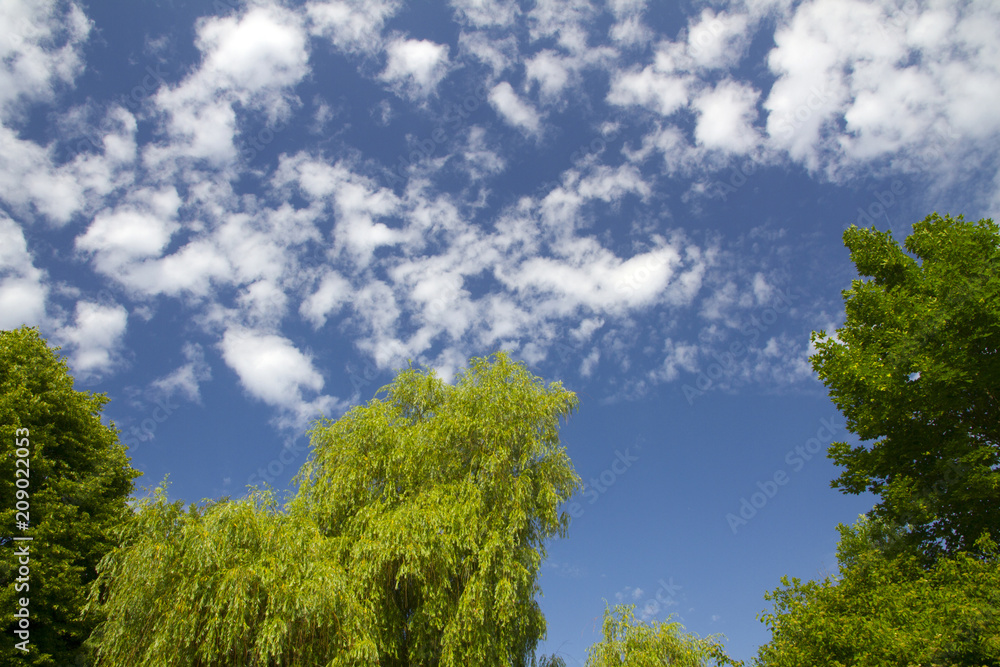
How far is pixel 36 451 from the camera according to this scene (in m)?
16.9

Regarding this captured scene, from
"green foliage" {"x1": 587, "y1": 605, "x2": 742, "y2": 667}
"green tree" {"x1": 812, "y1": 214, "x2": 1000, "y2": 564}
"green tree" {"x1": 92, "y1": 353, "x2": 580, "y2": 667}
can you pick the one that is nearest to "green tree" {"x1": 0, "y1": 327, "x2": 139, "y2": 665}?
"green tree" {"x1": 92, "y1": 353, "x2": 580, "y2": 667}

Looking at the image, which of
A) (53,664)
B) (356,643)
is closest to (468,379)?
(356,643)

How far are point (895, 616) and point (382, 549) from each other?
1217cm

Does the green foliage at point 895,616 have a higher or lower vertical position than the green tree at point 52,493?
lower

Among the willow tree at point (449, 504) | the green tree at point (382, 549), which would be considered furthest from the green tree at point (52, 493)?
the willow tree at point (449, 504)

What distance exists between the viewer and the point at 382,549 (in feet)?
46.2

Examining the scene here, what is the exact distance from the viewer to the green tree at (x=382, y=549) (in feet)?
39.2

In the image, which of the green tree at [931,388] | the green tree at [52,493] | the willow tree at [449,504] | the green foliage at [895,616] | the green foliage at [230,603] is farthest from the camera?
the green tree at [52,493]

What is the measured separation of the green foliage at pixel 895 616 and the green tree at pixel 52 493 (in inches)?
718

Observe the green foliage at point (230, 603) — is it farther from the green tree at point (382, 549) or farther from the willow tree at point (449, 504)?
the willow tree at point (449, 504)

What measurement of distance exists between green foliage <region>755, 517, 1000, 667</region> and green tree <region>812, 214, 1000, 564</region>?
4.39 ft

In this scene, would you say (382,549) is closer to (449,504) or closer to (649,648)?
(449,504)

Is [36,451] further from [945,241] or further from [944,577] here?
[945,241]

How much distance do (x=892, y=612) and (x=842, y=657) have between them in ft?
4.98
